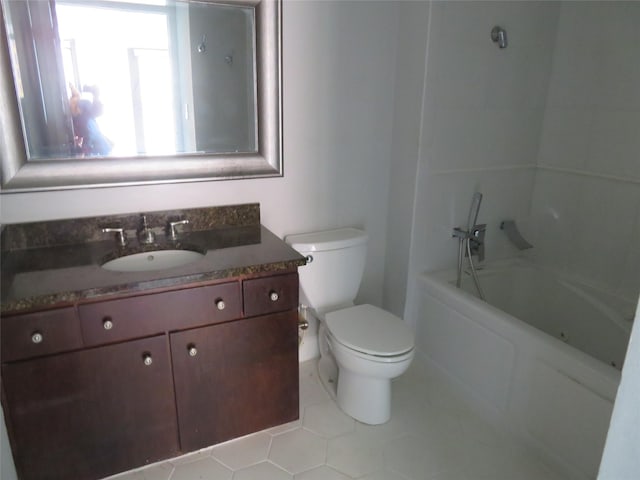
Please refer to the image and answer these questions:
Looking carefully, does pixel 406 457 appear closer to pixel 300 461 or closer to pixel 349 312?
pixel 300 461

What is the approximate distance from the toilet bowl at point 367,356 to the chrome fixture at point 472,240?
572mm

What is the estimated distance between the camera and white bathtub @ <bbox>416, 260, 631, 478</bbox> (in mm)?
1647

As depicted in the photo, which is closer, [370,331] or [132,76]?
[132,76]

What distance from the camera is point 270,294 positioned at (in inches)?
65.9

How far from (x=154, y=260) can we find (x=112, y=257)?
153 millimetres

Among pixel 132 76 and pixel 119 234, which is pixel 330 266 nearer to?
pixel 119 234

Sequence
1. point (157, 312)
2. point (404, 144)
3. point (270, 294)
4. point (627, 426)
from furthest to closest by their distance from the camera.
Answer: point (404, 144) < point (270, 294) < point (157, 312) < point (627, 426)

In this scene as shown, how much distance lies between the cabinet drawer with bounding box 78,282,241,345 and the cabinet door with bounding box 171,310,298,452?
5 centimetres

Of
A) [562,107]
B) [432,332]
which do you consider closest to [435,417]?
[432,332]

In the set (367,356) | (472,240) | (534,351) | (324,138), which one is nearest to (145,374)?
(367,356)

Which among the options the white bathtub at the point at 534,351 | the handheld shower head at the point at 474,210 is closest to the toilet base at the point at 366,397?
the white bathtub at the point at 534,351

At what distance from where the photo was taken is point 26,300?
1.31 metres

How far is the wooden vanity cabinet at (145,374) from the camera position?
1.42 metres

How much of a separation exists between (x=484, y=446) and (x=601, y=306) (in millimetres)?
935
